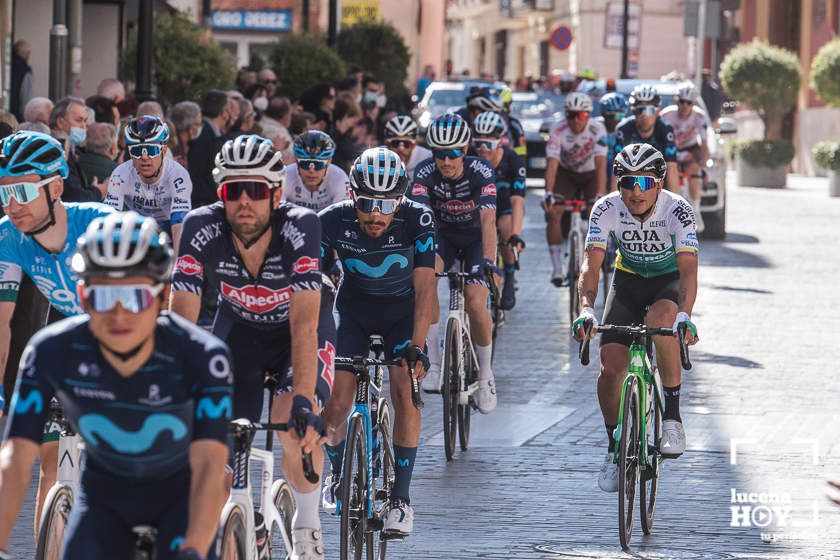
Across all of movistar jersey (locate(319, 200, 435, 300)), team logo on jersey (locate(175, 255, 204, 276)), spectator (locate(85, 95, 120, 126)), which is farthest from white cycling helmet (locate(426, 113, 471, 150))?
team logo on jersey (locate(175, 255, 204, 276))

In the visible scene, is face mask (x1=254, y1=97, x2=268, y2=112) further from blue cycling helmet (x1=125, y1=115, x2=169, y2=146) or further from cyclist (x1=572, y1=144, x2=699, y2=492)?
cyclist (x1=572, y1=144, x2=699, y2=492)

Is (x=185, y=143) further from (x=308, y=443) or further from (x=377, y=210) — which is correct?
(x=308, y=443)

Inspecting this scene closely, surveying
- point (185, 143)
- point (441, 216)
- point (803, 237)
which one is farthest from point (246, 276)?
point (803, 237)

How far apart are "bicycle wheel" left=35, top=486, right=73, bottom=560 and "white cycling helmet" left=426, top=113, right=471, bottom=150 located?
593 cm

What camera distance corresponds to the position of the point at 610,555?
802 cm

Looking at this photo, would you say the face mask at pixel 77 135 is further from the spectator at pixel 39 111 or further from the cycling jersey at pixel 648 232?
the cycling jersey at pixel 648 232

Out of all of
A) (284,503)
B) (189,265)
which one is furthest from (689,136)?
(284,503)

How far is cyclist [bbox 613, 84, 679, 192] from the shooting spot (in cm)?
1736

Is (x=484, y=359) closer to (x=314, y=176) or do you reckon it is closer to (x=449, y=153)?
(x=449, y=153)

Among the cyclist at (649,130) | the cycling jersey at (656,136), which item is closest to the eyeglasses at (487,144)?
the cyclist at (649,130)

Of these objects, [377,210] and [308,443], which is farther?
[377,210]

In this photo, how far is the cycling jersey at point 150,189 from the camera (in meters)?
11.0

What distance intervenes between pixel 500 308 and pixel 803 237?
11.9 metres

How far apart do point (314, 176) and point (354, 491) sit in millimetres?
3914
